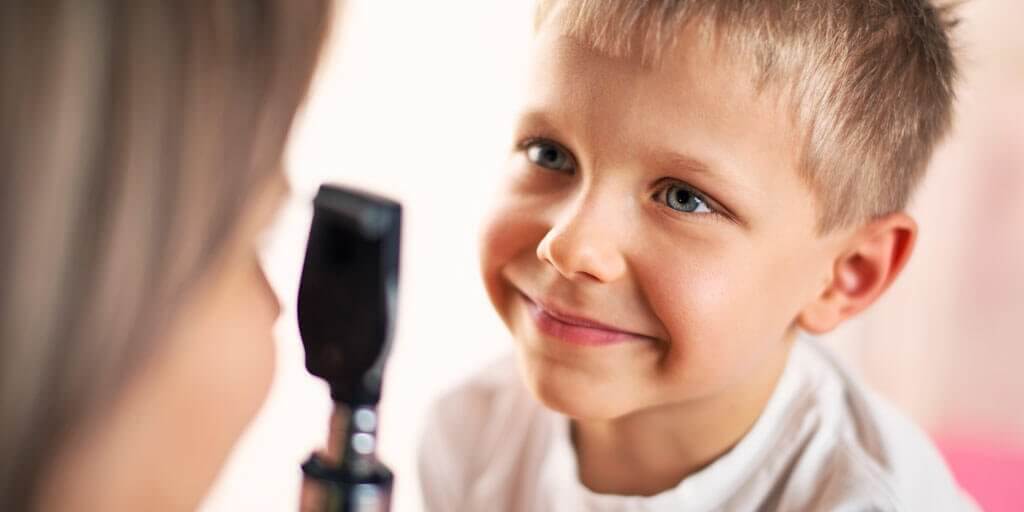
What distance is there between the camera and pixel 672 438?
3.27 feet

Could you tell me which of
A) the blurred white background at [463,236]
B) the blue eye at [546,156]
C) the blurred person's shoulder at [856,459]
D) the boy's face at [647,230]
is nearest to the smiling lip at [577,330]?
the boy's face at [647,230]

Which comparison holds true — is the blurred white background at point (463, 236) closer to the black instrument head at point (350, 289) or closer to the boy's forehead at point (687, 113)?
the boy's forehead at point (687, 113)

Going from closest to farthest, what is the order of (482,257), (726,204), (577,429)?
(726,204) < (482,257) < (577,429)

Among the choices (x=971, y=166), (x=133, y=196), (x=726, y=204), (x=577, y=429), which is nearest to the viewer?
(x=133, y=196)

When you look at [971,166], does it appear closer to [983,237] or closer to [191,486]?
[983,237]

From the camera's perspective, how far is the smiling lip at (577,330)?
86 cm

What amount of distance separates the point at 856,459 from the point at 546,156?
1.12 feet

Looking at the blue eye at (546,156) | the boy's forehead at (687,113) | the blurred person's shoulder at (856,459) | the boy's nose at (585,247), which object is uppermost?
the boy's forehead at (687,113)

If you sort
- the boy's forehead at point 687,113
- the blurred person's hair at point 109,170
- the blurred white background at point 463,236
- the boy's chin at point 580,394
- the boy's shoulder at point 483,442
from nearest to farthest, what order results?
the blurred person's hair at point 109,170, the boy's forehead at point 687,113, the boy's chin at point 580,394, the boy's shoulder at point 483,442, the blurred white background at point 463,236

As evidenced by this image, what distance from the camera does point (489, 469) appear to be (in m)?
1.11

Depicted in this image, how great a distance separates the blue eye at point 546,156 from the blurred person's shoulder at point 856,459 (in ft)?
1.00

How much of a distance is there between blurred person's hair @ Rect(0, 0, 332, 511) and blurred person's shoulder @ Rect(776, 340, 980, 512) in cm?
54

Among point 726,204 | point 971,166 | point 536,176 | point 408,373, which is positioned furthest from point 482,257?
point 971,166

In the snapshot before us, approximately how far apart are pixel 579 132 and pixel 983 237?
0.90m
